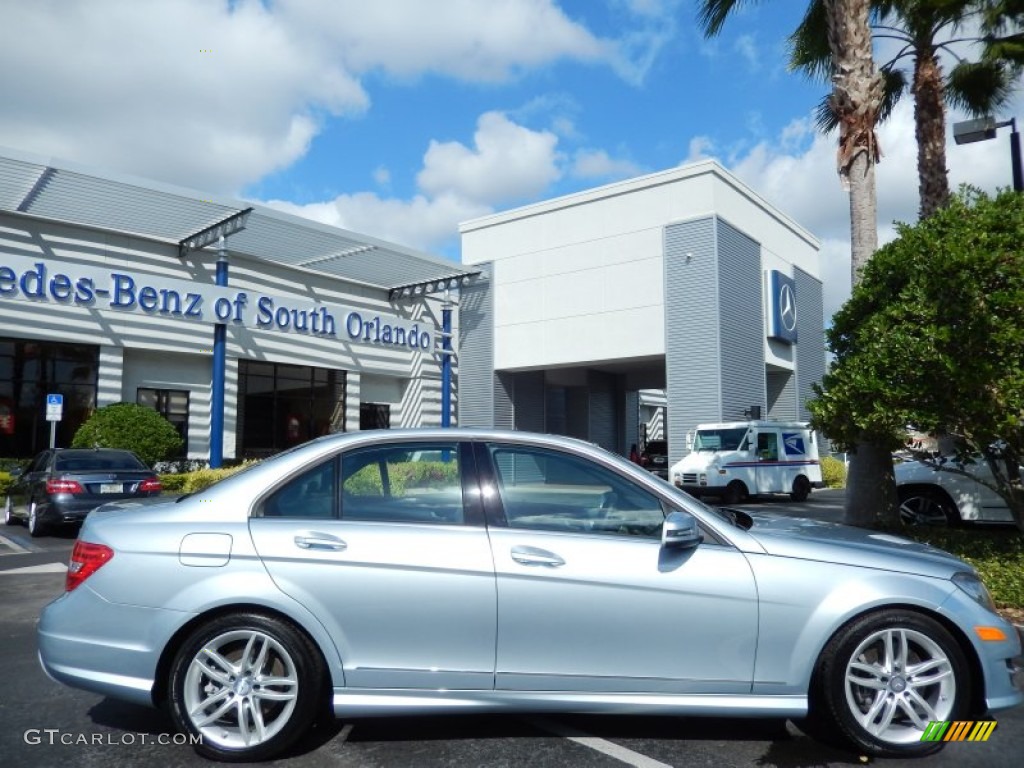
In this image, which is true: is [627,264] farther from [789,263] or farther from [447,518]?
[447,518]

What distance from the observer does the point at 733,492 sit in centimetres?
1883

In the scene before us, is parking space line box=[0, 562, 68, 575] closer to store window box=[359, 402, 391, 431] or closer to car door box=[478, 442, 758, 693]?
car door box=[478, 442, 758, 693]

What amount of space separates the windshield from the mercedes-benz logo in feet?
30.9

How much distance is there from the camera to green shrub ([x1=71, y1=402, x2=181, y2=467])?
17531 millimetres

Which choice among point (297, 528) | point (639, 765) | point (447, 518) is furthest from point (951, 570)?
point (297, 528)

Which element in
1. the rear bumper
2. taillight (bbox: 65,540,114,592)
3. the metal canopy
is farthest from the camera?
the metal canopy

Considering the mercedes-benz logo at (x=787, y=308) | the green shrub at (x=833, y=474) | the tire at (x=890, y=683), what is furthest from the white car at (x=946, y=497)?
the mercedes-benz logo at (x=787, y=308)

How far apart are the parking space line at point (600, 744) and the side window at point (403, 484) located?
118 cm

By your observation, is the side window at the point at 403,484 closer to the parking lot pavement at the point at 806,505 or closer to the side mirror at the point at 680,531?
the side mirror at the point at 680,531

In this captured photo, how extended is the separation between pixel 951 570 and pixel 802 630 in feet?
2.72

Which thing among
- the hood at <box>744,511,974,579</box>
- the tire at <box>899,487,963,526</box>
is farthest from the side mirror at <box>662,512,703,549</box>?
the tire at <box>899,487,963,526</box>

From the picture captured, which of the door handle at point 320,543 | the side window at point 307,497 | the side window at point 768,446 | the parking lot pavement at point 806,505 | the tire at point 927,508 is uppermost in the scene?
the side window at point 768,446

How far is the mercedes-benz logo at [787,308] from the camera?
90.7 feet

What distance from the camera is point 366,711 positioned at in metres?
3.41
